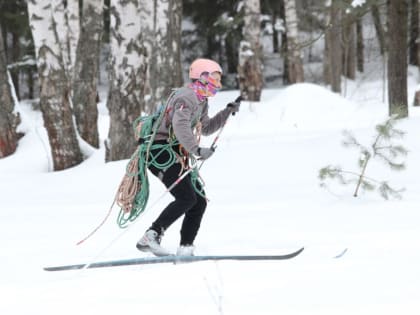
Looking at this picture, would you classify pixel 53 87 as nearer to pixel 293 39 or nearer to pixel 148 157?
pixel 148 157

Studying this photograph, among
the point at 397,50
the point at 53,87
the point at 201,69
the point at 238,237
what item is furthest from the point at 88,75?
the point at 201,69

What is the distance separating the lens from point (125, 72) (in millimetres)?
9383

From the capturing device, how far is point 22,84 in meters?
35.2

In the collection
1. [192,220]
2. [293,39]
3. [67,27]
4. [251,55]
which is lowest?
[192,220]

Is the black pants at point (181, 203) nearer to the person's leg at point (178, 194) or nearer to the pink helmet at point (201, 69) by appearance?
the person's leg at point (178, 194)

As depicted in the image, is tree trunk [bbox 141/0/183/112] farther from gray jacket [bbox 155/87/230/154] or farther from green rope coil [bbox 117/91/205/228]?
gray jacket [bbox 155/87/230/154]

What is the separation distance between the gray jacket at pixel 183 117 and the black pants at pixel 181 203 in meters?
0.22

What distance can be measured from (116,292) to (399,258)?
201 cm

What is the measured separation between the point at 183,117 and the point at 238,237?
1.60 m

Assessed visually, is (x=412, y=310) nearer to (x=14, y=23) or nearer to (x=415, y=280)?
(x=415, y=280)

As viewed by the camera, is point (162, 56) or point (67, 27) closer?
point (162, 56)

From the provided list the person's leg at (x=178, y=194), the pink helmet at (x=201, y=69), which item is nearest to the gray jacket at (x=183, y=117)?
the pink helmet at (x=201, y=69)

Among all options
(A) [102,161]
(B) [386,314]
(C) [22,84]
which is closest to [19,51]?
(C) [22,84]

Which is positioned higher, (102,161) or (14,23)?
(14,23)
